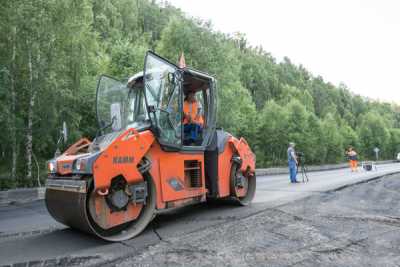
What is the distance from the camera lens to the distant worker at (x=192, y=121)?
18.9 feet

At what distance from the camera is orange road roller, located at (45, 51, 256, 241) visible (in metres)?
3.86

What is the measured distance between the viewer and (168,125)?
4746 millimetres

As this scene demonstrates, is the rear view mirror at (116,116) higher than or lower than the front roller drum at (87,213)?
higher

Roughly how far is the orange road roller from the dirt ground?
2.34 ft

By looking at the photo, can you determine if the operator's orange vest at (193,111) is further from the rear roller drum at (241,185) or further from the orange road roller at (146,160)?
the rear roller drum at (241,185)

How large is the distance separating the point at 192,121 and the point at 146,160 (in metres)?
1.69

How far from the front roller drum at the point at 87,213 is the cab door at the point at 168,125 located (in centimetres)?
28

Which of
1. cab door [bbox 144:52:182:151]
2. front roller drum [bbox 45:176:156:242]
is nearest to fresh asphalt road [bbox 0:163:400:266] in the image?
front roller drum [bbox 45:176:156:242]

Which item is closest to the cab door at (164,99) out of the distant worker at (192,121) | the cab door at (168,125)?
the cab door at (168,125)

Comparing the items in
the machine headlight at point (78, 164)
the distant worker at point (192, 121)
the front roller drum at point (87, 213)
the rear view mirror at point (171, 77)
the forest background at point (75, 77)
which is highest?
the forest background at point (75, 77)

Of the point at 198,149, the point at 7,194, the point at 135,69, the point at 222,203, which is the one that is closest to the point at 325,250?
the point at 198,149


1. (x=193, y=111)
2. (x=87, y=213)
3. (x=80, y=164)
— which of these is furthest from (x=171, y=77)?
(x=87, y=213)

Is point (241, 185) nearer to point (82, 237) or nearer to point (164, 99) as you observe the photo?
point (164, 99)

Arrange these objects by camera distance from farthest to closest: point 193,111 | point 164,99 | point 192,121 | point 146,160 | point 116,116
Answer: point 193,111, point 192,121, point 116,116, point 164,99, point 146,160
